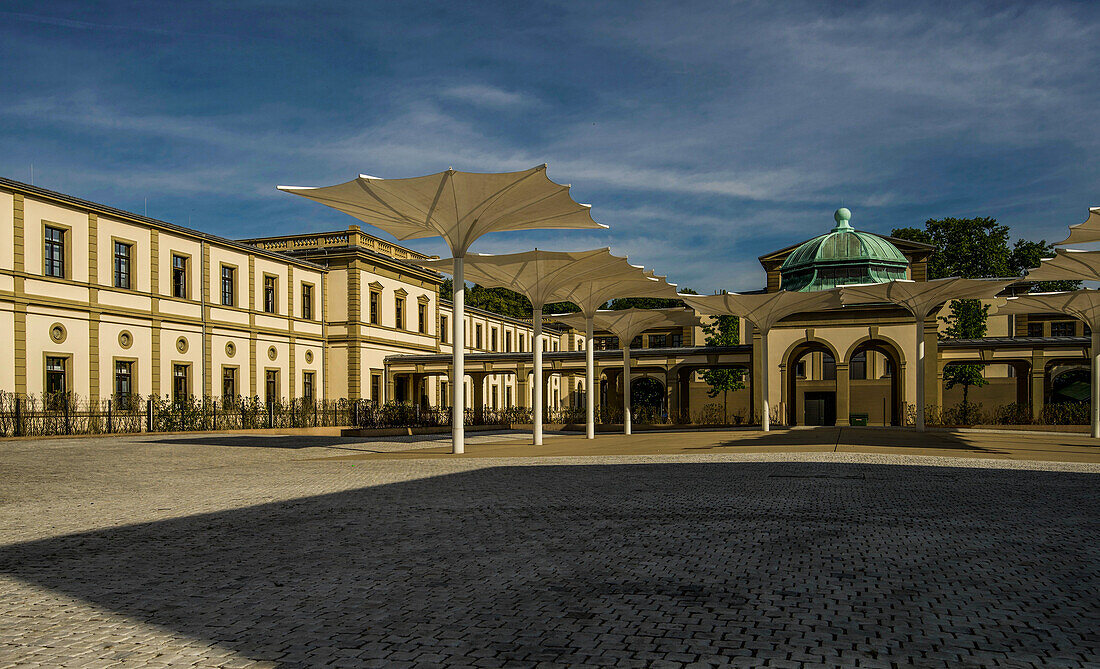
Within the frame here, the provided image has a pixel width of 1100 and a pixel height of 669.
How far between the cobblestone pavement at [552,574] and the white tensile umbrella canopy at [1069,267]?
496 inches

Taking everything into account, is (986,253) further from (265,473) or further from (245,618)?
(245,618)

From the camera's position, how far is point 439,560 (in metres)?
6.75

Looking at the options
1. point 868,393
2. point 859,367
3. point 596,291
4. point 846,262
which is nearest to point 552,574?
point 596,291

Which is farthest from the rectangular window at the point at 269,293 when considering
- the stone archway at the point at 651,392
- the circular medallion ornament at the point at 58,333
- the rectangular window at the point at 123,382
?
the stone archway at the point at 651,392

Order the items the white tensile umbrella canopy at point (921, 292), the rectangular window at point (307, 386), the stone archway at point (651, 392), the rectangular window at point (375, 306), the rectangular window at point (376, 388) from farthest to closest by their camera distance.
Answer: the stone archway at point (651, 392)
the rectangular window at point (375, 306)
the rectangular window at point (376, 388)
the rectangular window at point (307, 386)
the white tensile umbrella canopy at point (921, 292)

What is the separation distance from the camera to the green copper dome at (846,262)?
139ft

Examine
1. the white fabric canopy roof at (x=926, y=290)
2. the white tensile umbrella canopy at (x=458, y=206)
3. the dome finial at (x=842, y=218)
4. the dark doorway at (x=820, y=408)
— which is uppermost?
the dome finial at (x=842, y=218)

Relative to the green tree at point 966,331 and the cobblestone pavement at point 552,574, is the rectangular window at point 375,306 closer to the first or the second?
the green tree at point 966,331

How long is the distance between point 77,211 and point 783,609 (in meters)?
34.4

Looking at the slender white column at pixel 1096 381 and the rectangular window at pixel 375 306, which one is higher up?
the rectangular window at pixel 375 306

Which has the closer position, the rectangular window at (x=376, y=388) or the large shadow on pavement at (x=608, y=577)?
the large shadow on pavement at (x=608, y=577)

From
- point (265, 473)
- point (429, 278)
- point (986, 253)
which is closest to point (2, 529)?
point (265, 473)

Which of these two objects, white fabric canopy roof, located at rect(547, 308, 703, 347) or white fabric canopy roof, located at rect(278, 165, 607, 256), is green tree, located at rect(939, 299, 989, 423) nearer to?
white fabric canopy roof, located at rect(547, 308, 703, 347)

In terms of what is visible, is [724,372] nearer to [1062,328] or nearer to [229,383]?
[1062,328]
